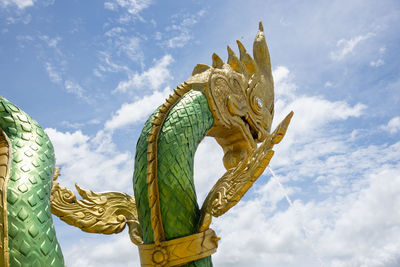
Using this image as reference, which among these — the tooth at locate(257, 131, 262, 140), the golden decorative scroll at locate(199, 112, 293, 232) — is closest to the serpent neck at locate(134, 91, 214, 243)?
the golden decorative scroll at locate(199, 112, 293, 232)

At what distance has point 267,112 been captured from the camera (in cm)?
359

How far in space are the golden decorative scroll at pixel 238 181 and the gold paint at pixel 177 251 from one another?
0.08 metres

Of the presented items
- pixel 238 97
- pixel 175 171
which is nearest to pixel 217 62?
pixel 238 97

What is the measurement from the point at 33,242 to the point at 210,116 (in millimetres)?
1692

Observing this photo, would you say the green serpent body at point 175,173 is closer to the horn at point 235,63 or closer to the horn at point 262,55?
the horn at point 235,63

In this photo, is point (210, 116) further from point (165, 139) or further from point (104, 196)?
point (104, 196)

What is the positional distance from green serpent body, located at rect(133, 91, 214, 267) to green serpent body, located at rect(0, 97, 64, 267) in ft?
2.33

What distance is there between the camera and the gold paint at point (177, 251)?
2178mm

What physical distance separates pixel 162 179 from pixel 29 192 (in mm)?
910

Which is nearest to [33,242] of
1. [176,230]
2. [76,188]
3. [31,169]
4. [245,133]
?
[31,169]

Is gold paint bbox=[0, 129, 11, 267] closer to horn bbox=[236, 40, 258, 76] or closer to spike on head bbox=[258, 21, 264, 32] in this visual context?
horn bbox=[236, 40, 258, 76]

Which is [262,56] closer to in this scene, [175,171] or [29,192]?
[175,171]

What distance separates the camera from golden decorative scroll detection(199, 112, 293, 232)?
7.54ft

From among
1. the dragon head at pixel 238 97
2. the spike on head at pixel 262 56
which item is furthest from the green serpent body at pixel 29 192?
the spike on head at pixel 262 56
